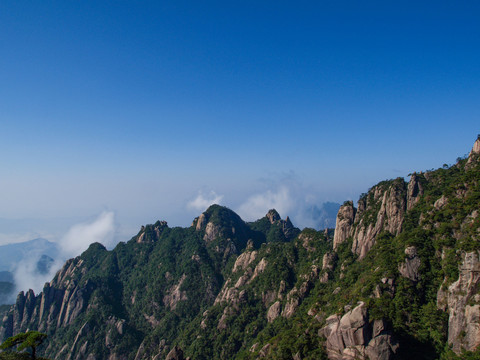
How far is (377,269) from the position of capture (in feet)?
251

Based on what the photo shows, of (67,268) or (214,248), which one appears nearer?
(214,248)

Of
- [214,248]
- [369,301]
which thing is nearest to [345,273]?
[369,301]

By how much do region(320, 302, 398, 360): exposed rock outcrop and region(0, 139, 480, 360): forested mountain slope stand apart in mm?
221

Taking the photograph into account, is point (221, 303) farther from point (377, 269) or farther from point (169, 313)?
point (377, 269)

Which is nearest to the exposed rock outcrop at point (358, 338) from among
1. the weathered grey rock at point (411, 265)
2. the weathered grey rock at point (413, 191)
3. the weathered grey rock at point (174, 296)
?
the weathered grey rock at point (411, 265)

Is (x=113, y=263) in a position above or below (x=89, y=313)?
above

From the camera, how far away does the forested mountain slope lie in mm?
58000

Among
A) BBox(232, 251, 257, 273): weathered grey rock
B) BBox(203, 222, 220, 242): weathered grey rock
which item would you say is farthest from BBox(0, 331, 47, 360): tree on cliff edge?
BBox(203, 222, 220, 242): weathered grey rock

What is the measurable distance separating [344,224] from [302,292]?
31969mm

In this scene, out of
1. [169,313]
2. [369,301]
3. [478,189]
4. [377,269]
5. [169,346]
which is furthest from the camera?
[169,313]

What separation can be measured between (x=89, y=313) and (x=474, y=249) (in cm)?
17297

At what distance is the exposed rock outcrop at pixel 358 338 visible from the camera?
178 feet

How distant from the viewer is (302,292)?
104 metres

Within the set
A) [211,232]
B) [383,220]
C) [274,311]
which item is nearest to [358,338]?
[383,220]
